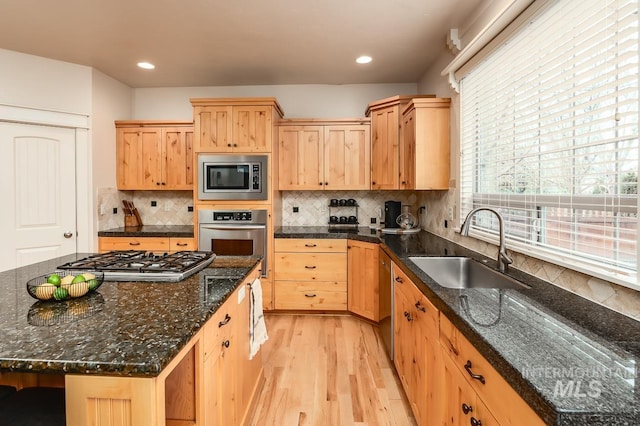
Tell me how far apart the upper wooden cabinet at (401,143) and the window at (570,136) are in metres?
0.69

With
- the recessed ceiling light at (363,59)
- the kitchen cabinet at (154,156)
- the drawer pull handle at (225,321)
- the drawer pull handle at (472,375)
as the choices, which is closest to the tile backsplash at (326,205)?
the kitchen cabinet at (154,156)

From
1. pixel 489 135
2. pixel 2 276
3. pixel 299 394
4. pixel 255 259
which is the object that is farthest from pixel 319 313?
pixel 2 276

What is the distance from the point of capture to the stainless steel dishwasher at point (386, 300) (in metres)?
2.53

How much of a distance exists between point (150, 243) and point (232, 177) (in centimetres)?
118

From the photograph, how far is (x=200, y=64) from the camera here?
3469mm

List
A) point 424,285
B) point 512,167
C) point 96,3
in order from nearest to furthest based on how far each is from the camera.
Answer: point 424,285 → point 512,167 → point 96,3

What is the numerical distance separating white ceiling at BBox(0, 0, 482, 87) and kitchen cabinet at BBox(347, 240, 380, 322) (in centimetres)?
190

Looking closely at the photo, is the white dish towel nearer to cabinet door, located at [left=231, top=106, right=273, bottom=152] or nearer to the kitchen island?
the kitchen island

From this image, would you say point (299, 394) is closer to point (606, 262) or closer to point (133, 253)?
point (133, 253)

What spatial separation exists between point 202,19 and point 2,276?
2172 millimetres

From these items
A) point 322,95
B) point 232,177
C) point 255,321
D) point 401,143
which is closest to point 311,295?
point 232,177

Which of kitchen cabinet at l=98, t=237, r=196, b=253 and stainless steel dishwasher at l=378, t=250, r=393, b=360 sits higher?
kitchen cabinet at l=98, t=237, r=196, b=253

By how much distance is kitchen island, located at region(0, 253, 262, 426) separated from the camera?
802 millimetres

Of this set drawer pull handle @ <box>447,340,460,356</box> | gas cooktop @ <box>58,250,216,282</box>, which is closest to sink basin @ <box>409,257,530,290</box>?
drawer pull handle @ <box>447,340,460,356</box>
